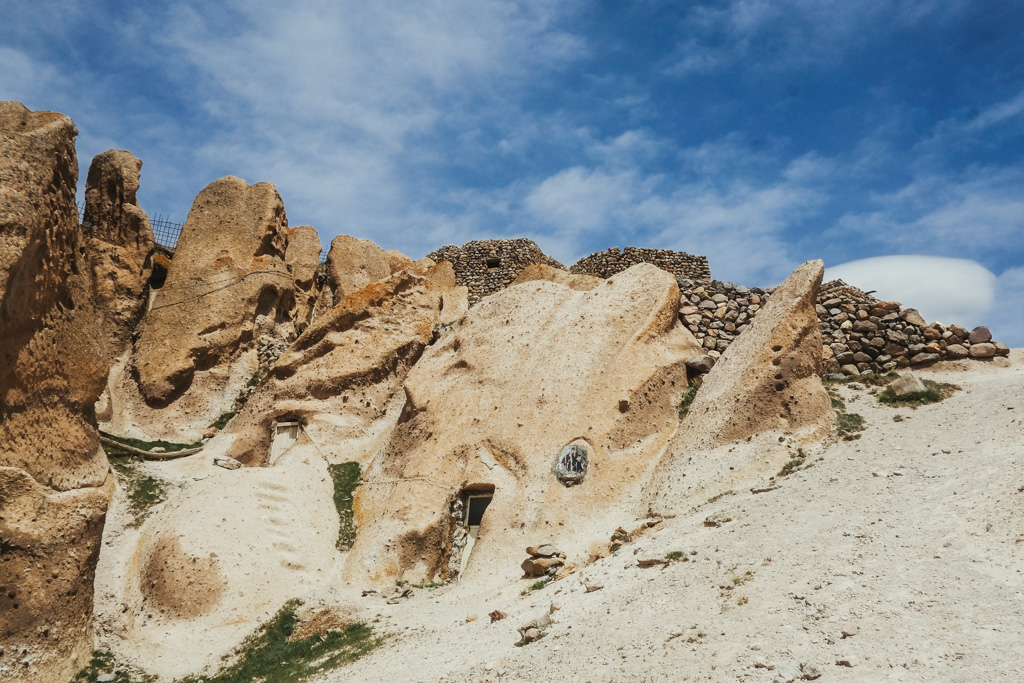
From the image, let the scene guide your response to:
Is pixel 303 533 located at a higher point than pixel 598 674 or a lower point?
higher

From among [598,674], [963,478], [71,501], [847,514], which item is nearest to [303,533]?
[71,501]

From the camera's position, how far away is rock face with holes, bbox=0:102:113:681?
870 cm

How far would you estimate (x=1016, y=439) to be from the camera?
970 centimetres

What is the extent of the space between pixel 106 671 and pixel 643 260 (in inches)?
539

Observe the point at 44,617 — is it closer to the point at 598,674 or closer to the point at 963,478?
the point at 598,674

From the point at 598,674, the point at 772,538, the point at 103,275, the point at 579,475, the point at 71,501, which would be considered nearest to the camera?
the point at 598,674

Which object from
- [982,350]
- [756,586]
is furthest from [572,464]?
[982,350]

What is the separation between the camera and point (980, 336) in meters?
13.7

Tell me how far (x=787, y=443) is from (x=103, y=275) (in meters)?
15.2

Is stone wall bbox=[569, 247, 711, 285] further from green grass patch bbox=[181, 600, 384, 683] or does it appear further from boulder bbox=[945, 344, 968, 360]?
green grass patch bbox=[181, 600, 384, 683]

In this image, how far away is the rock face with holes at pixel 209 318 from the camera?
17.5 m

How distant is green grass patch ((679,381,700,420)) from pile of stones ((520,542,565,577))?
11.0 feet

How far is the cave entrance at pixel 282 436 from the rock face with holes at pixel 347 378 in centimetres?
9

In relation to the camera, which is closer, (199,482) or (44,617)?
(44,617)
